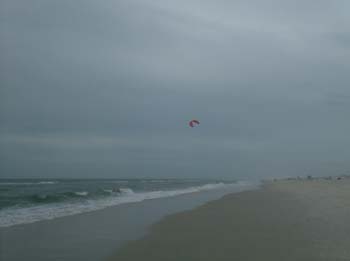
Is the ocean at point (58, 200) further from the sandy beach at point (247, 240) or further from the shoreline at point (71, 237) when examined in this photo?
the sandy beach at point (247, 240)

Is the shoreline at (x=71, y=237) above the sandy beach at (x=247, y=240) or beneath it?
beneath

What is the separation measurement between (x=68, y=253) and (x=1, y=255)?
139 centimetres

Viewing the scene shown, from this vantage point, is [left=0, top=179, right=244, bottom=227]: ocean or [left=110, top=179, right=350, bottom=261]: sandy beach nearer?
[left=110, top=179, right=350, bottom=261]: sandy beach

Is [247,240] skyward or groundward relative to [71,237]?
skyward

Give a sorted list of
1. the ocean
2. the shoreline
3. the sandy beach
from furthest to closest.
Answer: the ocean, the shoreline, the sandy beach

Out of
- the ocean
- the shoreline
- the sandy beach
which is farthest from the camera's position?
the ocean

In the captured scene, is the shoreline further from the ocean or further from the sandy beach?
the ocean

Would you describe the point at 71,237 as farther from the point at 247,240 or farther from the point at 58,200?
the point at 58,200

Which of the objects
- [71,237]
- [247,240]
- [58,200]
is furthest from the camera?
[58,200]

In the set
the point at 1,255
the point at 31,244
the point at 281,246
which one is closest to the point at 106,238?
the point at 31,244

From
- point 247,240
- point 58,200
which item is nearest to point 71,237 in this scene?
point 247,240

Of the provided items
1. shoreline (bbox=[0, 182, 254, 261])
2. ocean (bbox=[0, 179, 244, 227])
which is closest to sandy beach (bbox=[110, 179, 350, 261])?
shoreline (bbox=[0, 182, 254, 261])

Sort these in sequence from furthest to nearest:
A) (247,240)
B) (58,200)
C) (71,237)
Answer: (58,200)
(71,237)
(247,240)

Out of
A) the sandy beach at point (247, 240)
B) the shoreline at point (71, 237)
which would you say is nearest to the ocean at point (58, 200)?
the shoreline at point (71, 237)
